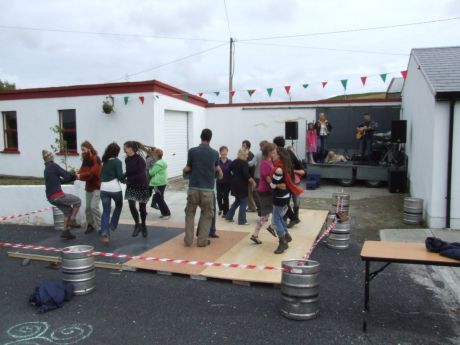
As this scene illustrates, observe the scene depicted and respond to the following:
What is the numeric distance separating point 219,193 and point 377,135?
27.5 ft

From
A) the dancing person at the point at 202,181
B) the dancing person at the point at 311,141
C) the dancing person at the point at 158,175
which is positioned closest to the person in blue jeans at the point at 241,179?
the dancing person at the point at 202,181

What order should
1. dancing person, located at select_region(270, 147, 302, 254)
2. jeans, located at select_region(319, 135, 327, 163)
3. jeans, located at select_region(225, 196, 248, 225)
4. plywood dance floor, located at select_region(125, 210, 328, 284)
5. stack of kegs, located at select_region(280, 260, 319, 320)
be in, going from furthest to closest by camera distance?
jeans, located at select_region(319, 135, 327, 163) → jeans, located at select_region(225, 196, 248, 225) → dancing person, located at select_region(270, 147, 302, 254) → plywood dance floor, located at select_region(125, 210, 328, 284) → stack of kegs, located at select_region(280, 260, 319, 320)

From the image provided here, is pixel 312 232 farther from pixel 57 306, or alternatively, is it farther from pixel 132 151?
pixel 57 306

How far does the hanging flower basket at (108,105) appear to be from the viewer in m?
14.7

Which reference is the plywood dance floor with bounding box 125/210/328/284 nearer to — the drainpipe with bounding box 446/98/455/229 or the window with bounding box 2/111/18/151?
the drainpipe with bounding box 446/98/455/229

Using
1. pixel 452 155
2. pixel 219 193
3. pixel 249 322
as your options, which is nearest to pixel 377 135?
pixel 452 155

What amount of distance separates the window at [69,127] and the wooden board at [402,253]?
13.5 metres

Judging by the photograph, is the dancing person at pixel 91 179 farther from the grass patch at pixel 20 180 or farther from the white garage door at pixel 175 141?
the grass patch at pixel 20 180

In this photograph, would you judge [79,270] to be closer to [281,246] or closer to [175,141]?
[281,246]

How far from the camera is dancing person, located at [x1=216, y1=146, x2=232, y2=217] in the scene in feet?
29.2

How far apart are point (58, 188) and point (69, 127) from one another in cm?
899

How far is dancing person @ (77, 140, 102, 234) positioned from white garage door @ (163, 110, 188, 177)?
23.1 ft

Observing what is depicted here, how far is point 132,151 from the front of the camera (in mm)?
7441

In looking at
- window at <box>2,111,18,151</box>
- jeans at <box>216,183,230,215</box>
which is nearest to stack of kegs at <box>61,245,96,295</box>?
jeans at <box>216,183,230,215</box>
